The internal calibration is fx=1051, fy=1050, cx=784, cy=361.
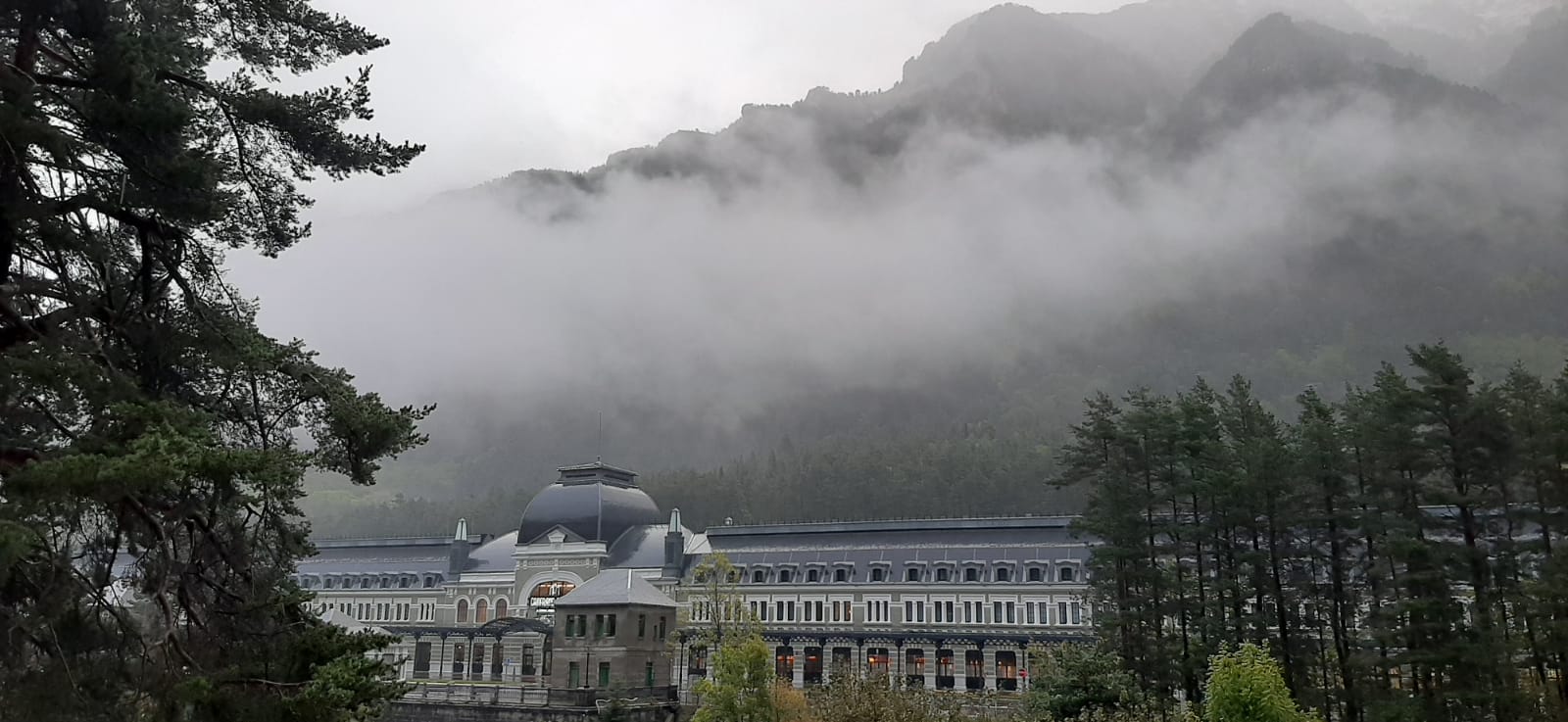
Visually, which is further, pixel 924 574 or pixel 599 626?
pixel 924 574

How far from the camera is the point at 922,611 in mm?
68438

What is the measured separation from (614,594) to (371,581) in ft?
134

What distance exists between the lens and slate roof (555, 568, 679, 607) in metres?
57.6

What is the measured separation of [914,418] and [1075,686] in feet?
547

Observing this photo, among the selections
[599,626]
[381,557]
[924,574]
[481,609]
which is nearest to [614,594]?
[599,626]

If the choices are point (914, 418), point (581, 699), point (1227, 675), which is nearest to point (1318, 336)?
point (914, 418)

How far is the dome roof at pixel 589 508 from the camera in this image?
8012 cm

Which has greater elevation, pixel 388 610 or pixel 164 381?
pixel 164 381

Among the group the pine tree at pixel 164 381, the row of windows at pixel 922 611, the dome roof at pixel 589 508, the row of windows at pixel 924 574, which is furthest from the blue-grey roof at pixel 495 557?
the pine tree at pixel 164 381

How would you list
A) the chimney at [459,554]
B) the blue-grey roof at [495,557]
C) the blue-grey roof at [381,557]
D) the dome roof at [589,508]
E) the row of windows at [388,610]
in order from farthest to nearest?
1. the blue-grey roof at [381,557]
2. the row of windows at [388,610]
3. the chimney at [459,554]
4. the blue-grey roof at [495,557]
5. the dome roof at [589,508]

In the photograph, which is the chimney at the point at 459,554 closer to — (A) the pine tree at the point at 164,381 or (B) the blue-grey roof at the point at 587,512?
(B) the blue-grey roof at the point at 587,512

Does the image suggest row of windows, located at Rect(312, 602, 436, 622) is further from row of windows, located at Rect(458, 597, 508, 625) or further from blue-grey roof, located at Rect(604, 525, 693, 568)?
blue-grey roof, located at Rect(604, 525, 693, 568)

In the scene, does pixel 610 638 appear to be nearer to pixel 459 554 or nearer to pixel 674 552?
pixel 674 552

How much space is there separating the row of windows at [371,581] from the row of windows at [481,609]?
13.7 ft
